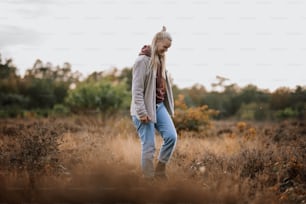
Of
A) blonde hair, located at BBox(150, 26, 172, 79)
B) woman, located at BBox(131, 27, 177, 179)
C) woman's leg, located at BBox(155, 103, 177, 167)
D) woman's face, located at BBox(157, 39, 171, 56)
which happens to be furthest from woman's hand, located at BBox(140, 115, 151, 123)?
woman's face, located at BBox(157, 39, 171, 56)

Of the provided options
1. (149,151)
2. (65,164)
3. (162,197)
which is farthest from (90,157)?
(162,197)

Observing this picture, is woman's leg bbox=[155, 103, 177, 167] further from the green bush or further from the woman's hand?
the green bush

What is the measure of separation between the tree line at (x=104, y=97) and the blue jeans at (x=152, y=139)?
1117 cm

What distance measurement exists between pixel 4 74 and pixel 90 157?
22.9 m

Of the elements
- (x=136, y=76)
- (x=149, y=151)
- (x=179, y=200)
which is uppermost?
(x=136, y=76)

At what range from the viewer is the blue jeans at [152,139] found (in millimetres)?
5090

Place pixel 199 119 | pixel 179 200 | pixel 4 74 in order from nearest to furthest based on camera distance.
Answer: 1. pixel 179 200
2. pixel 199 119
3. pixel 4 74

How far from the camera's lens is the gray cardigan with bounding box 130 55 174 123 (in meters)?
4.99

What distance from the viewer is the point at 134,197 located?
4.14 metres

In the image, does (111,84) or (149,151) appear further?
(111,84)

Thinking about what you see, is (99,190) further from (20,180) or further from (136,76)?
(136,76)

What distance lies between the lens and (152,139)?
16.8ft

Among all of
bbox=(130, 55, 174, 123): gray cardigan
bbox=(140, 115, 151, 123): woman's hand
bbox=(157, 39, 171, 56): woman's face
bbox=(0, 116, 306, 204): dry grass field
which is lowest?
bbox=(0, 116, 306, 204): dry grass field

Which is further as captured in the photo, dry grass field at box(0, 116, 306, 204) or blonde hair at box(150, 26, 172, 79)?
blonde hair at box(150, 26, 172, 79)
